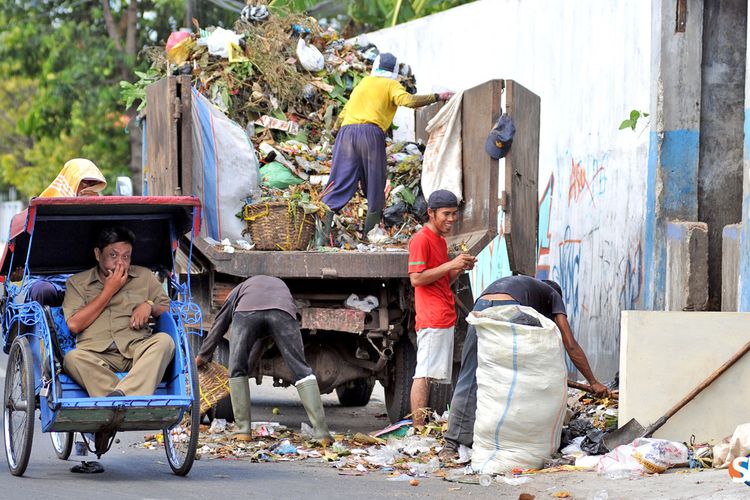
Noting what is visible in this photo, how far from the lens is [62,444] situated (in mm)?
7809

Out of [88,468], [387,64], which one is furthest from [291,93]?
[88,468]

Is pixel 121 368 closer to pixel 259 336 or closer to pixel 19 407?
pixel 19 407

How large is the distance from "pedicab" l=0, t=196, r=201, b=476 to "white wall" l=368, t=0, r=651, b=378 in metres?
3.19

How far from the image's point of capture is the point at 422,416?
872 cm

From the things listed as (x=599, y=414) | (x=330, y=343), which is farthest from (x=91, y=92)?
(x=599, y=414)

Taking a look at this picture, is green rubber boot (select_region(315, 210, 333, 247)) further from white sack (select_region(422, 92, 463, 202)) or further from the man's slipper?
the man's slipper

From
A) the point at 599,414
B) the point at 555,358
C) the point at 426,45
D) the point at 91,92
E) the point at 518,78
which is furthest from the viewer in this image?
the point at 91,92

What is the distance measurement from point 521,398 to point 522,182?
2.47m

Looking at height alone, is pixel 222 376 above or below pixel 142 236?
below

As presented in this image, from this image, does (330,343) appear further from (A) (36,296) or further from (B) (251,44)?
(B) (251,44)

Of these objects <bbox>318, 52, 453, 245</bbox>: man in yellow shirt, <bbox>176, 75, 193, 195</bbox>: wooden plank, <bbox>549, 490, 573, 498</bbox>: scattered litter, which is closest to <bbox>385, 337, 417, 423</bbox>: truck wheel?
<bbox>318, 52, 453, 245</bbox>: man in yellow shirt

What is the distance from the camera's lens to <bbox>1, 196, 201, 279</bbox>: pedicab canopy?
722cm

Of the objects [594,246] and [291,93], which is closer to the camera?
[291,93]

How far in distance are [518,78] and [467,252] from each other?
5220 millimetres
